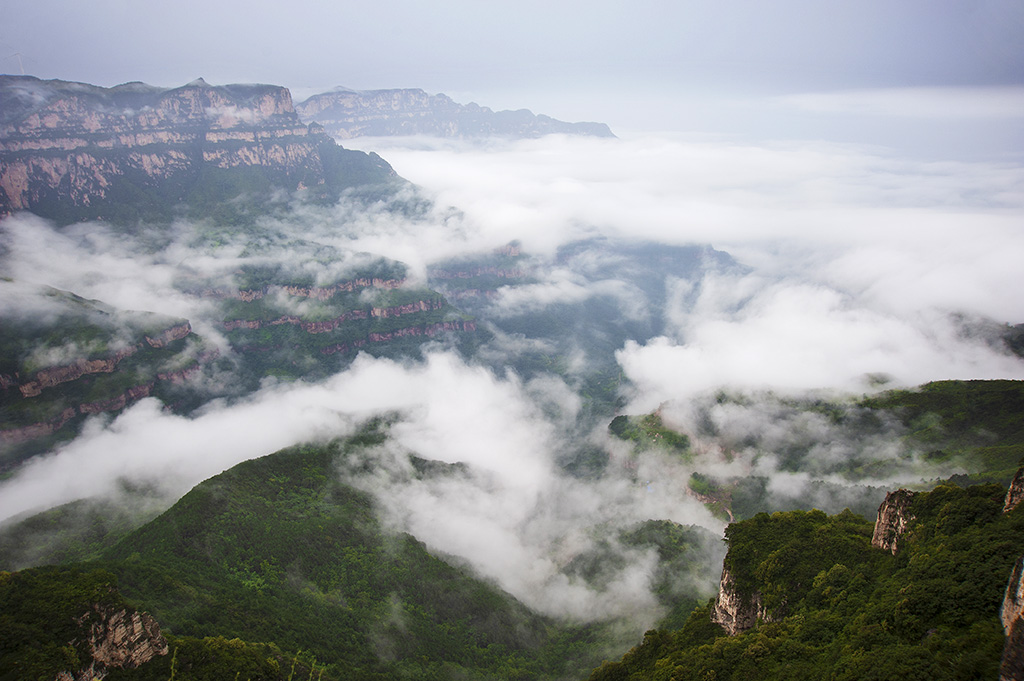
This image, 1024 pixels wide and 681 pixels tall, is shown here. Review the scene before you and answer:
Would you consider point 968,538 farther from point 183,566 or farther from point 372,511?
point 372,511

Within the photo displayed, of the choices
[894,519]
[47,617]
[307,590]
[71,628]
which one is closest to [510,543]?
[307,590]

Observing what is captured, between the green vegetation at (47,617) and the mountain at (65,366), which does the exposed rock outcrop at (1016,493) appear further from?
the mountain at (65,366)

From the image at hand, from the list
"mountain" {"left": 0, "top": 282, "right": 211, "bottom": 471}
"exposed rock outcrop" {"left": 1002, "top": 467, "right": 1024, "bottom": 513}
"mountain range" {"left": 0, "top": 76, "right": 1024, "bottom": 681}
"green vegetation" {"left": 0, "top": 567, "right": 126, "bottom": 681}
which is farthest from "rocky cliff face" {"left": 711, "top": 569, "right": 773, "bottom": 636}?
"mountain" {"left": 0, "top": 282, "right": 211, "bottom": 471}

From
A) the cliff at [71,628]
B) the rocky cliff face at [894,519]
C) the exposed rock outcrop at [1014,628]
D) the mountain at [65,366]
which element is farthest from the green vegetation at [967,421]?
the mountain at [65,366]

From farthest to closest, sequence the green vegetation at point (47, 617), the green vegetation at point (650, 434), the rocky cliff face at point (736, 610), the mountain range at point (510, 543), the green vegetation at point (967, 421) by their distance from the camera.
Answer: the green vegetation at point (650, 434)
the green vegetation at point (967, 421)
the rocky cliff face at point (736, 610)
the mountain range at point (510, 543)
the green vegetation at point (47, 617)

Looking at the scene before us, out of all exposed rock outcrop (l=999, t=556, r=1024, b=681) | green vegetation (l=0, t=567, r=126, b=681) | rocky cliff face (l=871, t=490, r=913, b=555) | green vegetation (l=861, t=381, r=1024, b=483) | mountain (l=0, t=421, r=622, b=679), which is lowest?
mountain (l=0, t=421, r=622, b=679)

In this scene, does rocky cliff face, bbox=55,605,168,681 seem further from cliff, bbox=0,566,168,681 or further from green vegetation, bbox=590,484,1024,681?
green vegetation, bbox=590,484,1024,681
